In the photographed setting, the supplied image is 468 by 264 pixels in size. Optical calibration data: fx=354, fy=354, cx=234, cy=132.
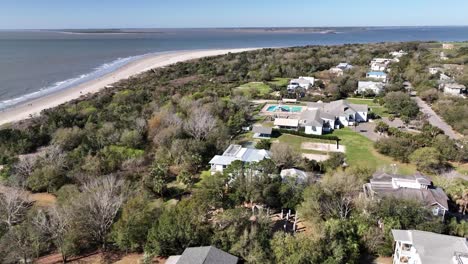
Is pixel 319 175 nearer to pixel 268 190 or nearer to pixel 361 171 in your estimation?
pixel 361 171

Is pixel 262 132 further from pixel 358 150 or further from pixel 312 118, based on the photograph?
pixel 358 150

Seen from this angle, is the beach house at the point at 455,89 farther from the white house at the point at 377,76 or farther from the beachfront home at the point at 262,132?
the beachfront home at the point at 262,132

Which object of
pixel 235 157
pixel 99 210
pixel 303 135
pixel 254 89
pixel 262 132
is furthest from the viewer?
pixel 254 89

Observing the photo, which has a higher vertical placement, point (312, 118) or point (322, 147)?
point (312, 118)

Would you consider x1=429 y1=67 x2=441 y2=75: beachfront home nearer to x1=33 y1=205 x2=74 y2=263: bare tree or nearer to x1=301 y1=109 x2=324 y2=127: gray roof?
x1=301 y1=109 x2=324 y2=127: gray roof

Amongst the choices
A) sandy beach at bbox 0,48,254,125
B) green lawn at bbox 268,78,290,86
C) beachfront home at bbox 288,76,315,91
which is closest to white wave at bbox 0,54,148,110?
sandy beach at bbox 0,48,254,125

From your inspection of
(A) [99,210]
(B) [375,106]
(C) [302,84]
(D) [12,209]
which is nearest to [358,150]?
(B) [375,106]
